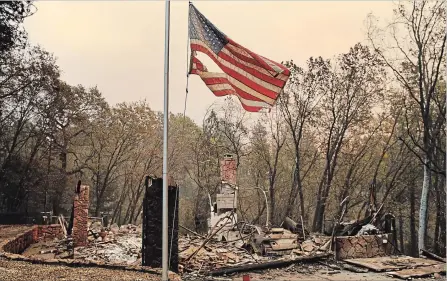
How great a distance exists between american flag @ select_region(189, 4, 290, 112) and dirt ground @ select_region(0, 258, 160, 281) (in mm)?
4124

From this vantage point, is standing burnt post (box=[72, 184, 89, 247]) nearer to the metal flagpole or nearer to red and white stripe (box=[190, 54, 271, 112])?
red and white stripe (box=[190, 54, 271, 112])

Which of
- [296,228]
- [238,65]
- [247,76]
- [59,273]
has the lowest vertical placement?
[59,273]

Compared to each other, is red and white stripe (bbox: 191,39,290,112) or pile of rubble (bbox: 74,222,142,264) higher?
red and white stripe (bbox: 191,39,290,112)

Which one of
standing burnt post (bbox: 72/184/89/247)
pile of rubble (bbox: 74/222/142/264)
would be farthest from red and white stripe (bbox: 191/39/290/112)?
standing burnt post (bbox: 72/184/89/247)

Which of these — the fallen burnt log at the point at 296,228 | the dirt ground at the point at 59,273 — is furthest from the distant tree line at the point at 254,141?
the dirt ground at the point at 59,273

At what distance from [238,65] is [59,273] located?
5.65m

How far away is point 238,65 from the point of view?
8.01 m

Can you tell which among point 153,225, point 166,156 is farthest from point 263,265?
point 166,156

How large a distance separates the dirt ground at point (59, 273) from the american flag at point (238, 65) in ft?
13.5

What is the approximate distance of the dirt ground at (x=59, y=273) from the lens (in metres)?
8.71

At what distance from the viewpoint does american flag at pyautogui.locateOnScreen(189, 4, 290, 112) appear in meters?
7.96

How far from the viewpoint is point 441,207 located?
26.5 meters

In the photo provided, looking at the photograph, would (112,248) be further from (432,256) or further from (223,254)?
(432,256)

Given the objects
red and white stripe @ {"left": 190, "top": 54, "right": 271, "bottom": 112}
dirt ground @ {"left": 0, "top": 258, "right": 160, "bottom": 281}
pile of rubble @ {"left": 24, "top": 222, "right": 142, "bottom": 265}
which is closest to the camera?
red and white stripe @ {"left": 190, "top": 54, "right": 271, "bottom": 112}
